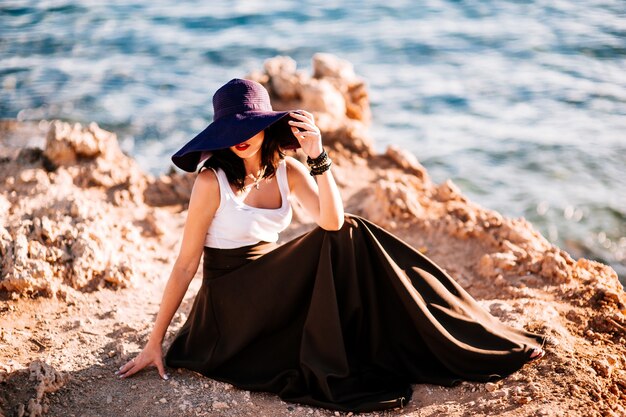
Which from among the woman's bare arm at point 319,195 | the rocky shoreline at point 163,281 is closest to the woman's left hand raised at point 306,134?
the woman's bare arm at point 319,195

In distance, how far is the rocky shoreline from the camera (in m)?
3.86

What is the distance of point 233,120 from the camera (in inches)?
149

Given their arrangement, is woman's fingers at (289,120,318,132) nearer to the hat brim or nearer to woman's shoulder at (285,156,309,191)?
the hat brim

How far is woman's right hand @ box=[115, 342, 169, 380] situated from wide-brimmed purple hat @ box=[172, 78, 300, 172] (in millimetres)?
1140

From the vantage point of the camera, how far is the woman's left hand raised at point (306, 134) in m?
3.89

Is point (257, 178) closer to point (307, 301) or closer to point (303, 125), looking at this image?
point (303, 125)

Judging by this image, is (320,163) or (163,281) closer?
(320,163)

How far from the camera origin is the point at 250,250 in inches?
161

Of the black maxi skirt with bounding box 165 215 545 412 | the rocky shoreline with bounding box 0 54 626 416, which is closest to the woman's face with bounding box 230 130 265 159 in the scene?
the black maxi skirt with bounding box 165 215 545 412

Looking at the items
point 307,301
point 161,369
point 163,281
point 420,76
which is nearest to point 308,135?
point 307,301

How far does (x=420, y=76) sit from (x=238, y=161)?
10.3 metres

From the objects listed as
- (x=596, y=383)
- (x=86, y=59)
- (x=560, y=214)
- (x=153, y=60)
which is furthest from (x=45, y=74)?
(x=596, y=383)

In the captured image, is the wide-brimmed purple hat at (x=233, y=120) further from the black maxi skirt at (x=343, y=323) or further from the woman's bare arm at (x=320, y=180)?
the black maxi skirt at (x=343, y=323)

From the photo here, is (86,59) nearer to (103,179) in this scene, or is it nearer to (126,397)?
(103,179)
